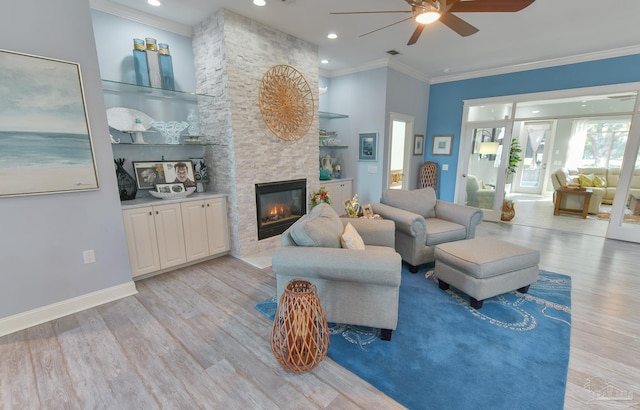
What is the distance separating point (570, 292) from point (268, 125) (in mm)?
3893

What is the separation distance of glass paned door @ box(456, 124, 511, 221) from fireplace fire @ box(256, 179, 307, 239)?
3640 millimetres

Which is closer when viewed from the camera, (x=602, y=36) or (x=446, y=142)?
(x=602, y=36)

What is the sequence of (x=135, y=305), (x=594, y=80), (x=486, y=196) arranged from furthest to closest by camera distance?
(x=486, y=196)
(x=594, y=80)
(x=135, y=305)

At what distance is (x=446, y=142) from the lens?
5855 mm

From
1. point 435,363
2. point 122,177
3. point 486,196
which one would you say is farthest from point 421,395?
point 486,196

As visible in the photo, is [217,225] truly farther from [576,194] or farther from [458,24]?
[576,194]

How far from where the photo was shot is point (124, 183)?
297 cm

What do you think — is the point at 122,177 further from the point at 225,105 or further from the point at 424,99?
the point at 424,99

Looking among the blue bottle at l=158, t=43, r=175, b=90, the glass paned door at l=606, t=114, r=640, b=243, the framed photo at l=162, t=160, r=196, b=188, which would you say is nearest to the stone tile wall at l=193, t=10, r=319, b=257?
the framed photo at l=162, t=160, r=196, b=188

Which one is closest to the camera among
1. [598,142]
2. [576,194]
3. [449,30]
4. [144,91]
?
[144,91]

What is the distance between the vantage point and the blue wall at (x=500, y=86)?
415cm

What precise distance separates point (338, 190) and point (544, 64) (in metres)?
4.16

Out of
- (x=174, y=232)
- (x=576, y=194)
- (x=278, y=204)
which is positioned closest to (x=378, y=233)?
(x=278, y=204)

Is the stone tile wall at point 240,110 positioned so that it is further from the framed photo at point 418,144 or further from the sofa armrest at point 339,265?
the framed photo at point 418,144
